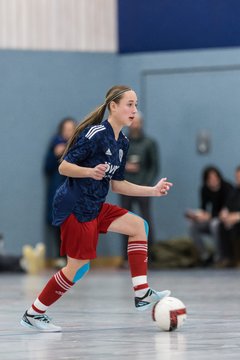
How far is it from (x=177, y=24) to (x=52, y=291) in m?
13.3

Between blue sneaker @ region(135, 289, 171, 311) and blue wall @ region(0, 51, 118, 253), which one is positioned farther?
blue wall @ region(0, 51, 118, 253)

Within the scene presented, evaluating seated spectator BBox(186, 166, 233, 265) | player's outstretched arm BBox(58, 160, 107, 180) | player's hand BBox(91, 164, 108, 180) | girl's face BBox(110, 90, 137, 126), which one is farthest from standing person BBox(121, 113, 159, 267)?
player's hand BBox(91, 164, 108, 180)

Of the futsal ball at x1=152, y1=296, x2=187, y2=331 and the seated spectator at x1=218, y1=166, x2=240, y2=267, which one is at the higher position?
the futsal ball at x1=152, y1=296, x2=187, y2=331

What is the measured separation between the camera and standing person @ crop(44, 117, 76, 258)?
67.7 feet

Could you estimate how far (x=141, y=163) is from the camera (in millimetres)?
20484

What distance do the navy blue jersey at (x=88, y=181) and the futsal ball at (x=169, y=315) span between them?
87 cm

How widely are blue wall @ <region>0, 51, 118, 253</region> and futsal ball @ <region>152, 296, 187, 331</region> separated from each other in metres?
12.0

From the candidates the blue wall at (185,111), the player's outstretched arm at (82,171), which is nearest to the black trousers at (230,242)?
the blue wall at (185,111)

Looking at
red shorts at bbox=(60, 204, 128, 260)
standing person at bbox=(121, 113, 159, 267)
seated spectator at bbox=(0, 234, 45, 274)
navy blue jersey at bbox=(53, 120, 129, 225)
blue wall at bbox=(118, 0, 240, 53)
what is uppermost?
blue wall at bbox=(118, 0, 240, 53)

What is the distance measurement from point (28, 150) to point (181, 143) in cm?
284

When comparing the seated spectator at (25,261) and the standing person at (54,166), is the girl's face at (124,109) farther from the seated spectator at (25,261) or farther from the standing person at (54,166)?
the standing person at (54,166)

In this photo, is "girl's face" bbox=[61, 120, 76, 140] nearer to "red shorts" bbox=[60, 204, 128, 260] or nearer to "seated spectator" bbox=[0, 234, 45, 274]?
"seated spectator" bbox=[0, 234, 45, 274]

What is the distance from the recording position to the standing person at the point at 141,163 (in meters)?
20.4

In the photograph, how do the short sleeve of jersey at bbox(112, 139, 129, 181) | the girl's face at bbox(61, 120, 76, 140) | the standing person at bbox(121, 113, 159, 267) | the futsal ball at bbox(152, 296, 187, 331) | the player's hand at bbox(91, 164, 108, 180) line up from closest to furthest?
the player's hand at bbox(91, 164, 108, 180) < the futsal ball at bbox(152, 296, 187, 331) < the short sleeve of jersey at bbox(112, 139, 129, 181) < the standing person at bbox(121, 113, 159, 267) < the girl's face at bbox(61, 120, 76, 140)
